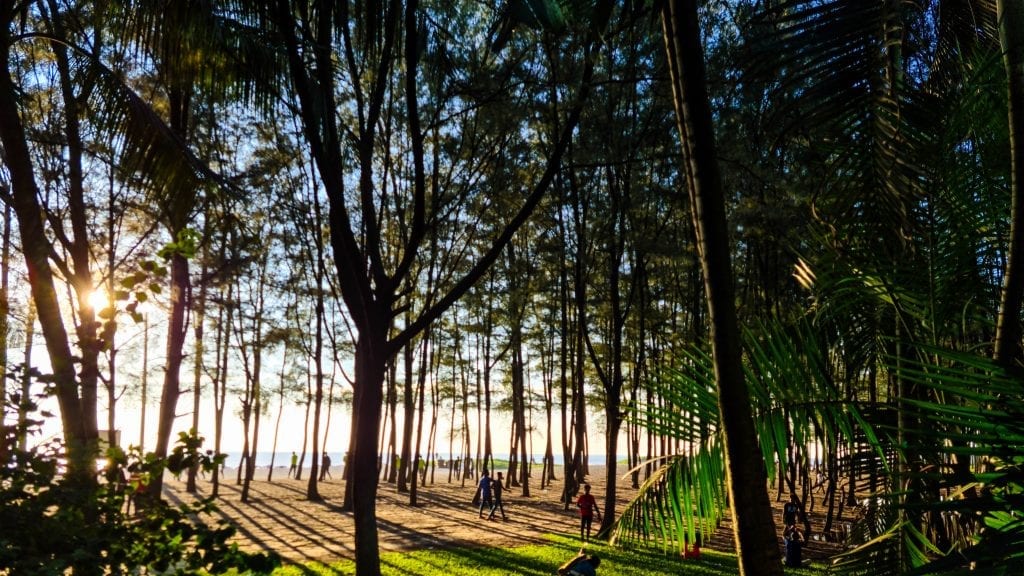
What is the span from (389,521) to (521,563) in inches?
316

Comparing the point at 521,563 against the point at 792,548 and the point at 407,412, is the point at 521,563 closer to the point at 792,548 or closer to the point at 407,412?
the point at 792,548

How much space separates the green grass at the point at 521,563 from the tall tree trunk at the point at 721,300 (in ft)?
37.0

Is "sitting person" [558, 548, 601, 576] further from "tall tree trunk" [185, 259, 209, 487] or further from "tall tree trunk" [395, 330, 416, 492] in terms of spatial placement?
"tall tree trunk" [395, 330, 416, 492]

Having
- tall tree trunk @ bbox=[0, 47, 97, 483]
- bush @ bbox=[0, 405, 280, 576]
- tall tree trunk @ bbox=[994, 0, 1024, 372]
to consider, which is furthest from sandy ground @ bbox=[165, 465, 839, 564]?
tall tree trunk @ bbox=[994, 0, 1024, 372]

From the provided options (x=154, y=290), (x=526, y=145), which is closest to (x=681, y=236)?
(x=526, y=145)

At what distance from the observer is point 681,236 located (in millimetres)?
26000

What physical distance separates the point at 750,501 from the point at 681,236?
24.7 meters

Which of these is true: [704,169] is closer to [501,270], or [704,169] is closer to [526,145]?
[526,145]

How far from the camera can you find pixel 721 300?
231 cm

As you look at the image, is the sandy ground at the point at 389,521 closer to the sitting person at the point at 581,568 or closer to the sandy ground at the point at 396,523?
the sandy ground at the point at 396,523

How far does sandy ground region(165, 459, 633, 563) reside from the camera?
1606 cm

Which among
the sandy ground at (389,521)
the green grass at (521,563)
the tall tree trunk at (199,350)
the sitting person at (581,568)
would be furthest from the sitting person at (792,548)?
the tall tree trunk at (199,350)

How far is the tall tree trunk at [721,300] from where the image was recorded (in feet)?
7.04

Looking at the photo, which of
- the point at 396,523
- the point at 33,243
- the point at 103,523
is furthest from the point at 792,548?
the point at 33,243
